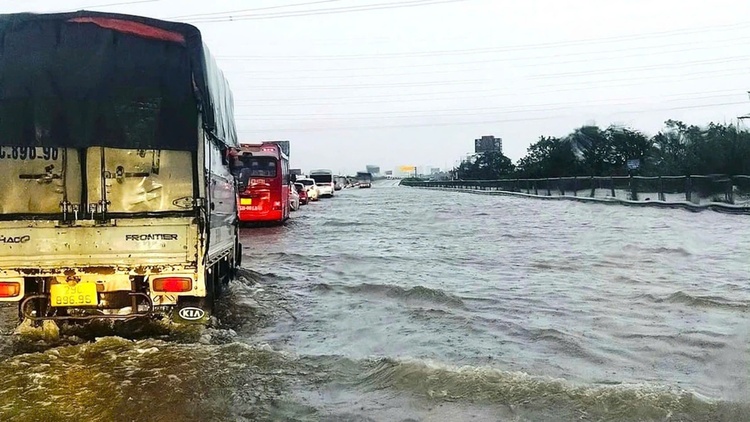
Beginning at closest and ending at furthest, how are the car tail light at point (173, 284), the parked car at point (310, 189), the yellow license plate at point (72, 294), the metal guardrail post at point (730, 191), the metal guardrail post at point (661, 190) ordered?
the yellow license plate at point (72, 294)
the car tail light at point (173, 284)
the metal guardrail post at point (730, 191)
the metal guardrail post at point (661, 190)
the parked car at point (310, 189)

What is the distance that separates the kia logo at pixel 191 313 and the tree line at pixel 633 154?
1349 inches

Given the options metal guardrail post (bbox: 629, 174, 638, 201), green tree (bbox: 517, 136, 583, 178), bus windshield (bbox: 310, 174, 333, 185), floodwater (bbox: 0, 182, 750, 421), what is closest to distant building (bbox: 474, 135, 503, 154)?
green tree (bbox: 517, 136, 583, 178)

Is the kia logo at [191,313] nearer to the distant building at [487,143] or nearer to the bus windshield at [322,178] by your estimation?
the bus windshield at [322,178]

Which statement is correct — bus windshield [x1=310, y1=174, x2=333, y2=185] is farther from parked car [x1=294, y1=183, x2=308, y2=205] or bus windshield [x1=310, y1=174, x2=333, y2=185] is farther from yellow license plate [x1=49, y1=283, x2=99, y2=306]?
yellow license plate [x1=49, y1=283, x2=99, y2=306]

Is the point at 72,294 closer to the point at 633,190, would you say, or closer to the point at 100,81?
the point at 100,81

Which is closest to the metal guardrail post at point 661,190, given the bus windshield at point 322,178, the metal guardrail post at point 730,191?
the metal guardrail post at point 730,191

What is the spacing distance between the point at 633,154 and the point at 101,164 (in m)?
74.7

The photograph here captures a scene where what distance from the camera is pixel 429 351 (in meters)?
7.23

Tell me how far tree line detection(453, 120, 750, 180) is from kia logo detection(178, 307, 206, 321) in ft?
112

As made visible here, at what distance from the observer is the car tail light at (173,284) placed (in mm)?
7039

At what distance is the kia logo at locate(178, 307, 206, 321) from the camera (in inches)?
288

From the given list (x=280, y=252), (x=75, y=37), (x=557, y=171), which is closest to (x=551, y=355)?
(x=75, y=37)

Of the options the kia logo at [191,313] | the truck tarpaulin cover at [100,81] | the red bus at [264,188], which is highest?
the truck tarpaulin cover at [100,81]

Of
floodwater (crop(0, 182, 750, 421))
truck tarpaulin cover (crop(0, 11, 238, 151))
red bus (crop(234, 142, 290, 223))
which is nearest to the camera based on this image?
floodwater (crop(0, 182, 750, 421))
